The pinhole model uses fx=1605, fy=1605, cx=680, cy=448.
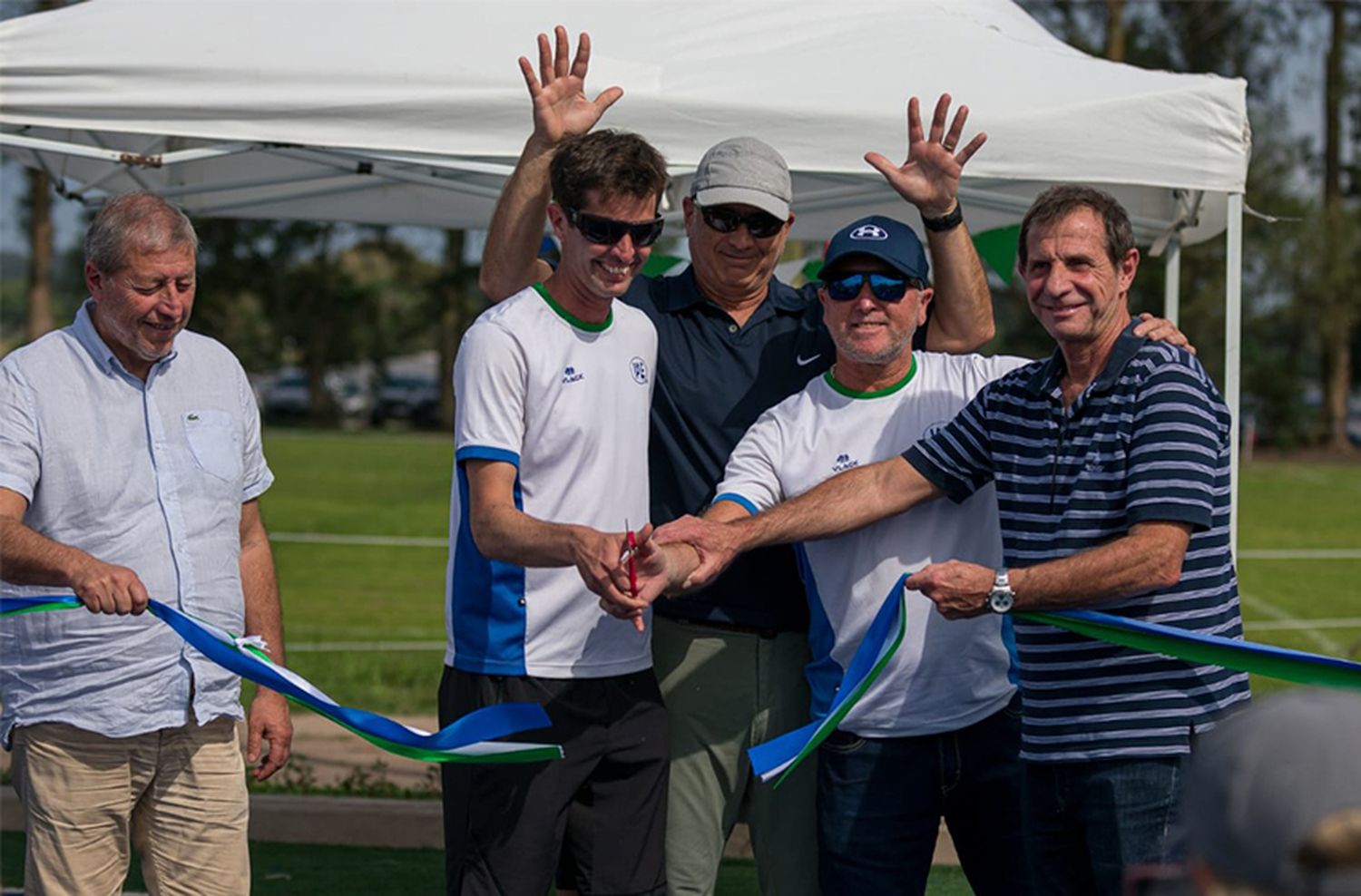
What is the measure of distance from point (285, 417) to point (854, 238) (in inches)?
1897

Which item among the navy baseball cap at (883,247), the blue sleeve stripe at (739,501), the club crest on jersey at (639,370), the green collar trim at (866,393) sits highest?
the navy baseball cap at (883,247)

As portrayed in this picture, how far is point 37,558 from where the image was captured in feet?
11.5

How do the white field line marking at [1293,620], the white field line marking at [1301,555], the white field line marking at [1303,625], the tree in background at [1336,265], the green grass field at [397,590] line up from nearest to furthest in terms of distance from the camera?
the green grass field at [397,590], the white field line marking at [1293,620], the white field line marking at [1303,625], the white field line marking at [1301,555], the tree in background at [1336,265]

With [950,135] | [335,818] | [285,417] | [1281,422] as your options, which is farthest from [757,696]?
[285,417]

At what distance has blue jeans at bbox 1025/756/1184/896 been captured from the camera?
3.36m

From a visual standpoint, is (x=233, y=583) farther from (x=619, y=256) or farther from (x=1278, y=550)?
(x=1278, y=550)

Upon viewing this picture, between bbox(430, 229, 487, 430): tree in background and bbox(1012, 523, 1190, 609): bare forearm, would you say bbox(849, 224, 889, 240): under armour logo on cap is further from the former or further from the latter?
bbox(430, 229, 487, 430): tree in background

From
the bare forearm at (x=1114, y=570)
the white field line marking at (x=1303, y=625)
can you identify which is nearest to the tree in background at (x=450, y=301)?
the white field line marking at (x=1303, y=625)

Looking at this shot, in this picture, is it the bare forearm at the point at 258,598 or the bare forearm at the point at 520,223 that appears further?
the bare forearm at the point at 258,598

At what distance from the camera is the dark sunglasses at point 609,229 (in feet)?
12.1

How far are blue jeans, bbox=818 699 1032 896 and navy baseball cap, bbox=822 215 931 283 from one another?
3.67 ft

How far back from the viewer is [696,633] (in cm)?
410

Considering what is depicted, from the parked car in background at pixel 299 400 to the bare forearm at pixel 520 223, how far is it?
152 feet

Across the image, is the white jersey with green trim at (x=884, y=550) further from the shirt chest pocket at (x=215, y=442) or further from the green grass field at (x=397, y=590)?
the green grass field at (x=397, y=590)
